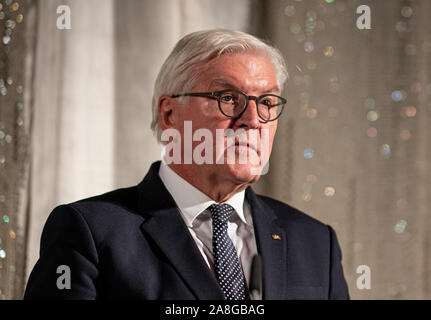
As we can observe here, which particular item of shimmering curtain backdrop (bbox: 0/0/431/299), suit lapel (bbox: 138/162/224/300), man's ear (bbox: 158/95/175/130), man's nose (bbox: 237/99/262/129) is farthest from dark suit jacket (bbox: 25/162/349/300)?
shimmering curtain backdrop (bbox: 0/0/431/299)

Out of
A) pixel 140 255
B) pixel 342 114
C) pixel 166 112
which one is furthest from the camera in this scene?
pixel 342 114

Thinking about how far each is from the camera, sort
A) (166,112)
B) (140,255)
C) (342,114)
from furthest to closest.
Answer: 1. (342,114)
2. (166,112)
3. (140,255)

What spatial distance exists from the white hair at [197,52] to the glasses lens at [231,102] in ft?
0.26

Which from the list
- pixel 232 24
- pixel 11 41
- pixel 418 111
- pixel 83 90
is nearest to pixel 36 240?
pixel 83 90

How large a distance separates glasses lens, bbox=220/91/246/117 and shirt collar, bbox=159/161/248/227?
18 centimetres

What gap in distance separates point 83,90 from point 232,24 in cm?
52

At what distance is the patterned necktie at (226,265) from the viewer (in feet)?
3.59

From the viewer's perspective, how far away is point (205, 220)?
1181mm

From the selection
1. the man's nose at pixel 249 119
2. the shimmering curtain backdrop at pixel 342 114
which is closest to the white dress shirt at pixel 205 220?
the man's nose at pixel 249 119

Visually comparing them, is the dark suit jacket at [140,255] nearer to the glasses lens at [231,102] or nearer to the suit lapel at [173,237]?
the suit lapel at [173,237]

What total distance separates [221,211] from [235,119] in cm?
20

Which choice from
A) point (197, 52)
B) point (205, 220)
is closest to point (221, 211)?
point (205, 220)

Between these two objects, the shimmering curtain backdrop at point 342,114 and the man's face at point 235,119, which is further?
the shimmering curtain backdrop at point 342,114

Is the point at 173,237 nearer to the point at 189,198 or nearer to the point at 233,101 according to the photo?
the point at 189,198
